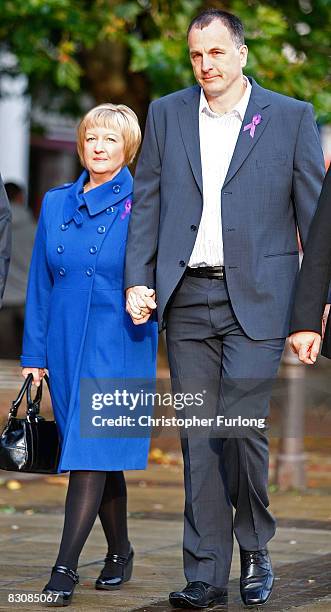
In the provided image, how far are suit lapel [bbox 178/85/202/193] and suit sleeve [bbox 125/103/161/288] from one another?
0.15 m

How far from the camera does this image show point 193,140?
580 cm

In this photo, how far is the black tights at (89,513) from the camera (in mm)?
5719

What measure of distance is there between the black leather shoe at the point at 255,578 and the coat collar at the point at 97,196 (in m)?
1.50

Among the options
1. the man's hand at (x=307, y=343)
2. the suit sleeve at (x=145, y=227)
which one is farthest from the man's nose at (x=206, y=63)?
the man's hand at (x=307, y=343)

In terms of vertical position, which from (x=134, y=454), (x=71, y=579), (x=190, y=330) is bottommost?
(x=71, y=579)

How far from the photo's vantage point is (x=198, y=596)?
557 centimetres

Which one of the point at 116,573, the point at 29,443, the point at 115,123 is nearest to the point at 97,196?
the point at 115,123

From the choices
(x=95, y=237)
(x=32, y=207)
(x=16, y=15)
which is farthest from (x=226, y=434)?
(x=32, y=207)

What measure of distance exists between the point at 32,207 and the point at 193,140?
19.6 metres

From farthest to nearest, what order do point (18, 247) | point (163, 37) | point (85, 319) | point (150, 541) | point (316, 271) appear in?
1. point (18, 247)
2. point (163, 37)
3. point (150, 541)
4. point (85, 319)
5. point (316, 271)

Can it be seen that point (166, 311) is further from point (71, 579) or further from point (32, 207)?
point (32, 207)

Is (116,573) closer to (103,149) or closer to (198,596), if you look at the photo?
(198,596)

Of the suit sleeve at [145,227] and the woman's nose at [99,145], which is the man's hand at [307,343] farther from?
the woman's nose at [99,145]

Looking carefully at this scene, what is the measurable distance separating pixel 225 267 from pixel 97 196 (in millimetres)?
715
